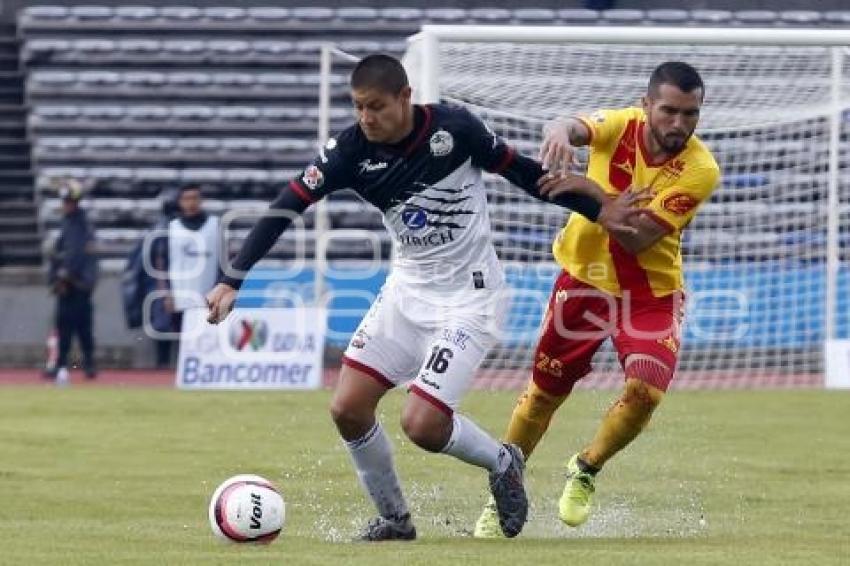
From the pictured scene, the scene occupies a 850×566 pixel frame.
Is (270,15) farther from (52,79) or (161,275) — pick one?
(161,275)

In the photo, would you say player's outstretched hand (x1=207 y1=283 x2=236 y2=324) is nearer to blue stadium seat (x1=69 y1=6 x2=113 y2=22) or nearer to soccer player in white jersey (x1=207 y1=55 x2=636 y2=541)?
soccer player in white jersey (x1=207 y1=55 x2=636 y2=541)

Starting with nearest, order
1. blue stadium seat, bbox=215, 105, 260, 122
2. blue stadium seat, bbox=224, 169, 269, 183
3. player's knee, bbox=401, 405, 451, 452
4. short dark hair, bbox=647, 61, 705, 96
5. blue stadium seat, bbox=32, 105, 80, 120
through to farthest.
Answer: player's knee, bbox=401, 405, 451, 452, short dark hair, bbox=647, 61, 705, 96, blue stadium seat, bbox=224, 169, 269, 183, blue stadium seat, bbox=215, 105, 260, 122, blue stadium seat, bbox=32, 105, 80, 120

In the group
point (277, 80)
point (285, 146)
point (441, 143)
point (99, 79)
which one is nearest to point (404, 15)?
point (277, 80)

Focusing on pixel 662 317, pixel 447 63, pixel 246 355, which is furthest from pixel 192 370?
pixel 662 317

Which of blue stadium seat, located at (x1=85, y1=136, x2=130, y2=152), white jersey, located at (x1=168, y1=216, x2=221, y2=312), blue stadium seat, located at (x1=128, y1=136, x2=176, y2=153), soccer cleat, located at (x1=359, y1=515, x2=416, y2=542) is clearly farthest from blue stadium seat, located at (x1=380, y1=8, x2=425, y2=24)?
soccer cleat, located at (x1=359, y1=515, x2=416, y2=542)

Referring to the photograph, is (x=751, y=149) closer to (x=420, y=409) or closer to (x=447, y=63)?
(x=447, y=63)

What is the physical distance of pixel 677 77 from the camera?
27.9 ft

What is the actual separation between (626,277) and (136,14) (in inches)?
760

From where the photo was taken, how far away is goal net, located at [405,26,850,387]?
54.6 ft

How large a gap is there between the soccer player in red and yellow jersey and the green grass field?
1.63 feet

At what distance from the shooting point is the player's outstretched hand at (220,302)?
25.6 feet

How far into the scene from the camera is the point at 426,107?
27.2 ft

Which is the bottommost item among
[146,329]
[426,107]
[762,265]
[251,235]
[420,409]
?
[146,329]

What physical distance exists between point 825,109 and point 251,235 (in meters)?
11.1
